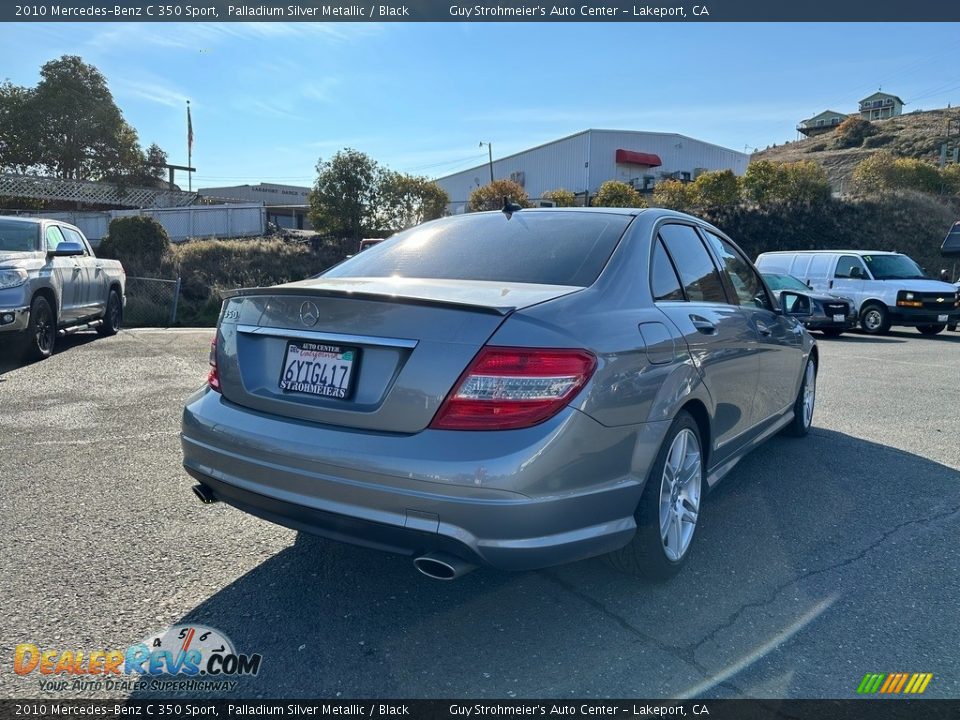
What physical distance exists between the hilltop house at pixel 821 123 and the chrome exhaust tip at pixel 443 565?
5204 inches

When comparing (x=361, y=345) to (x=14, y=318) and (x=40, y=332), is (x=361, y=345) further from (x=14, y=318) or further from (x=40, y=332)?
(x=40, y=332)

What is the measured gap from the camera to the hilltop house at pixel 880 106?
113875 mm

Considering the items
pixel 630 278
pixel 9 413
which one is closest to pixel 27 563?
pixel 630 278

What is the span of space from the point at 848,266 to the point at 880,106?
12237 centimetres

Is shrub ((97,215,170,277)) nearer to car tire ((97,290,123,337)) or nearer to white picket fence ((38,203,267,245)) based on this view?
white picket fence ((38,203,267,245))

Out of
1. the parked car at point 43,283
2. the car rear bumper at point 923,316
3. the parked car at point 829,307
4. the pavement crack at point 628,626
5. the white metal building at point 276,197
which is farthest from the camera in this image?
the white metal building at point 276,197

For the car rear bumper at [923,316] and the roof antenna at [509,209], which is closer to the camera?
the roof antenna at [509,209]

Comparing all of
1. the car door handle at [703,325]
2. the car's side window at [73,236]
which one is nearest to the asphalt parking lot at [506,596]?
the car door handle at [703,325]

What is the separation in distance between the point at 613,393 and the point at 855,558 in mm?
1806

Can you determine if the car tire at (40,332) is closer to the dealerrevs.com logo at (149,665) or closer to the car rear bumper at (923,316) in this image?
the dealerrevs.com logo at (149,665)

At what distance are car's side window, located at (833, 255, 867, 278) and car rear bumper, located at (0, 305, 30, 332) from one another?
54.4 ft

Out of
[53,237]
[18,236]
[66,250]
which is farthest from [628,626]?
[53,237]

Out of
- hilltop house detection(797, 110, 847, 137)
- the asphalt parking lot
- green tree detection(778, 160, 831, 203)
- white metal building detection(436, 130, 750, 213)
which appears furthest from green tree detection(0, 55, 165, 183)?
hilltop house detection(797, 110, 847, 137)

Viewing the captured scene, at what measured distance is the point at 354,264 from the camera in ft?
11.9
